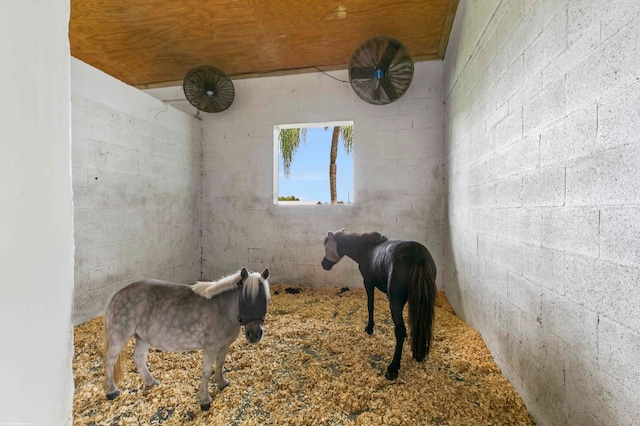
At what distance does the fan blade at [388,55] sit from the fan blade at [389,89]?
0.11m

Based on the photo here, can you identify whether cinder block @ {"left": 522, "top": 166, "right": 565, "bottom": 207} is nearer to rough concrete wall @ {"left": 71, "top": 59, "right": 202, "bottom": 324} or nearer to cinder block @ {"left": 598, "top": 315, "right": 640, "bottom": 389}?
cinder block @ {"left": 598, "top": 315, "right": 640, "bottom": 389}

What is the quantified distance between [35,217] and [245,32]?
11.6 feet

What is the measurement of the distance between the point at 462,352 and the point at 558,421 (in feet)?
3.04

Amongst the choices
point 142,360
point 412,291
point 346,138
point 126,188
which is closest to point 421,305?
point 412,291

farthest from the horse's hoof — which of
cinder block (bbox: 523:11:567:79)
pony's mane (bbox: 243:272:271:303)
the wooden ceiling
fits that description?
the wooden ceiling

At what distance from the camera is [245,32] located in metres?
3.30

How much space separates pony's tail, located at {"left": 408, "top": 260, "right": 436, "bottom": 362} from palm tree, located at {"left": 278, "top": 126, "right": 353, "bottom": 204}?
2923 mm

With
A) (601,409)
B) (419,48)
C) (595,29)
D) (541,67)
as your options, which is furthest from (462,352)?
(419,48)

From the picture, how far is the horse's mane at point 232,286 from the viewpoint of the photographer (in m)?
1.52

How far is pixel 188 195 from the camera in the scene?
4.14 m

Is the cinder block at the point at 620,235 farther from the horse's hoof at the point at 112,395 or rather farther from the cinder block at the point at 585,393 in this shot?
the horse's hoof at the point at 112,395

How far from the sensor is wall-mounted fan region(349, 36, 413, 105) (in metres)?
3.20

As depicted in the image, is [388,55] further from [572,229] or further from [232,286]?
[232,286]

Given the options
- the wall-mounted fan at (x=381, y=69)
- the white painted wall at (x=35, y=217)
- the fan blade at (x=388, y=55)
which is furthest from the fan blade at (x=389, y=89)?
the white painted wall at (x=35, y=217)
